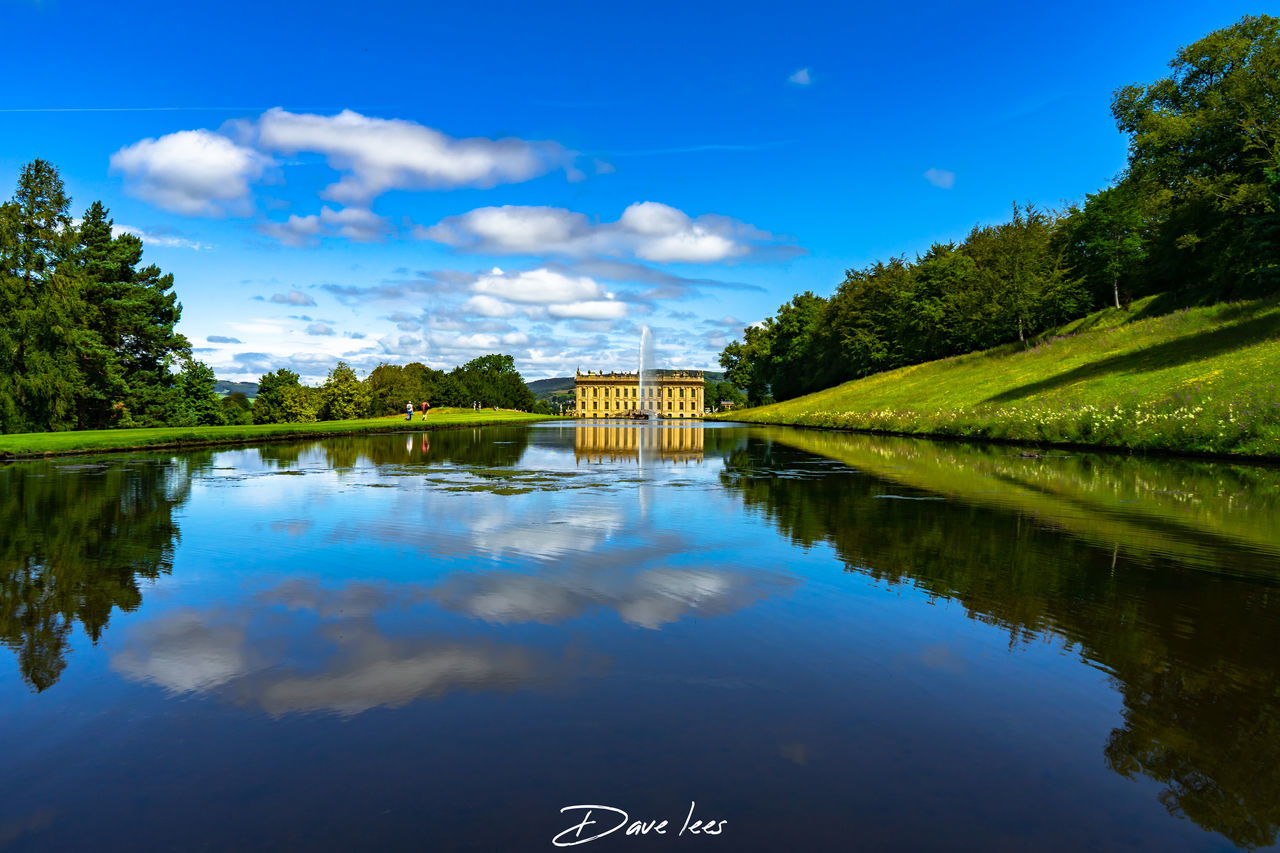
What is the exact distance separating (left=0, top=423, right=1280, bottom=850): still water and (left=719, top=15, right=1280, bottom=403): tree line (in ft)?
116

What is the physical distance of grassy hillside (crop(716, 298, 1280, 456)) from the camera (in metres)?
23.2

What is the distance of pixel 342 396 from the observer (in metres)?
90.5

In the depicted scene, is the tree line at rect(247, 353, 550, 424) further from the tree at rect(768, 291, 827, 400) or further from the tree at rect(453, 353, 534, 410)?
the tree at rect(768, 291, 827, 400)

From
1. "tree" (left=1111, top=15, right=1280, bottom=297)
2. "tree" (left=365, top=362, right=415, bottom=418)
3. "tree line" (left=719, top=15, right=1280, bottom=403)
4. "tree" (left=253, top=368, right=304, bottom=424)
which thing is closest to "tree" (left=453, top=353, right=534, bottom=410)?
"tree" (left=365, top=362, right=415, bottom=418)

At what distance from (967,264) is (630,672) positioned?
255 ft

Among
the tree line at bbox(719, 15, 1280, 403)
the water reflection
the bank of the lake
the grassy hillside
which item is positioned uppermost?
the tree line at bbox(719, 15, 1280, 403)

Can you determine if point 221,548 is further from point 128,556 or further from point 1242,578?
point 1242,578

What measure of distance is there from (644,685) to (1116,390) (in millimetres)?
34369

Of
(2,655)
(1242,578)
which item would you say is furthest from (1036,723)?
(2,655)

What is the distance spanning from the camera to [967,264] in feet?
237

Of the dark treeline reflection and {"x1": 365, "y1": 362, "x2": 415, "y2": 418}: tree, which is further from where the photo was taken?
{"x1": 365, "y1": 362, "x2": 415, "y2": 418}: tree

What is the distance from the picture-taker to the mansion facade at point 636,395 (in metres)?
177

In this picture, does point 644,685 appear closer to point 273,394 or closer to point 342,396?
point 342,396

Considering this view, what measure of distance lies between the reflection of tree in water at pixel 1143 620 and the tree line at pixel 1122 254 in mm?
32659
